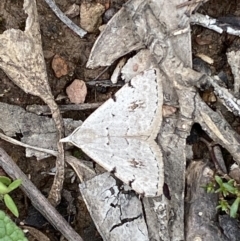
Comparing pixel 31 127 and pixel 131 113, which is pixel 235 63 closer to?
pixel 131 113

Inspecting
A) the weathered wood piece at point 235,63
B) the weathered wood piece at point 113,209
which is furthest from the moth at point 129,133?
the weathered wood piece at point 235,63

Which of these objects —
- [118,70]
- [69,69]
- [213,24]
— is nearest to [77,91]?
[69,69]

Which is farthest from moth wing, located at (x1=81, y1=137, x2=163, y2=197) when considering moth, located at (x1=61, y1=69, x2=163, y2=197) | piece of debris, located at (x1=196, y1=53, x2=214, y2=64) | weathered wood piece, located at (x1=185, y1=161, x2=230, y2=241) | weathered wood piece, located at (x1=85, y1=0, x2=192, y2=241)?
piece of debris, located at (x1=196, y1=53, x2=214, y2=64)

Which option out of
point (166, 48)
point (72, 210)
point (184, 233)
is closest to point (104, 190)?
point (72, 210)

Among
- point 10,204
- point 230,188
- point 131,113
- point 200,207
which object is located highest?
point 131,113

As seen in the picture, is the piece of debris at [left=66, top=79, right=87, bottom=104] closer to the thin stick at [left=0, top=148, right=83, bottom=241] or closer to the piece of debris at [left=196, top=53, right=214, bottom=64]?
Answer: the thin stick at [left=0, top=148, right=83, bottom=241]

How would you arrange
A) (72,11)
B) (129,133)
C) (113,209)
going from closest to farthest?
(129,133) → (113,209) → (72,11)
